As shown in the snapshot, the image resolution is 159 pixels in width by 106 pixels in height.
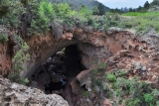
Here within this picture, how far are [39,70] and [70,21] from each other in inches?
234

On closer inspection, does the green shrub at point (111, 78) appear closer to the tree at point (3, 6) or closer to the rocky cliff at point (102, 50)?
the rocky cliff at point (102, 50)

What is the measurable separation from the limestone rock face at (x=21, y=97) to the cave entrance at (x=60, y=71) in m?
14.3

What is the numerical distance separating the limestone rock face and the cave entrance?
14.3 meters

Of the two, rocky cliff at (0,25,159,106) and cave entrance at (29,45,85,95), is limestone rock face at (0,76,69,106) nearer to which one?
rocky cliff at (0,25,159,106)

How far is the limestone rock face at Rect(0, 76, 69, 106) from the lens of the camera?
24.1 feet

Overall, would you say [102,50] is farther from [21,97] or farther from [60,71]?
[21,97]

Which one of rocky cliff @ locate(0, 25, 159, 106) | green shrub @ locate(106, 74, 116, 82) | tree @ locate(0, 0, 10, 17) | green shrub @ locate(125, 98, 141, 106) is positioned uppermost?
tree @ locate(0, 0, 10, 17)

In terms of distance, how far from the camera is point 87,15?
20938mm

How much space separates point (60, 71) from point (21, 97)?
17817 millimetres

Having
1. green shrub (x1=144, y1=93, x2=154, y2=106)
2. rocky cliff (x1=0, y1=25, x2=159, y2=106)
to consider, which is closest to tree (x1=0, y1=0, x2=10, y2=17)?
rocky cliff (x1=0, y1=25, x2=159, y2=106)

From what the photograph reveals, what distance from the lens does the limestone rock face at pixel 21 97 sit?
7336 millimetres

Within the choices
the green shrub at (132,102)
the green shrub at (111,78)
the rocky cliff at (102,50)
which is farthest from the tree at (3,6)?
the green shrub at (111,78)

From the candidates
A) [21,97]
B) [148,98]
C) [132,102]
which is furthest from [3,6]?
[148,98]

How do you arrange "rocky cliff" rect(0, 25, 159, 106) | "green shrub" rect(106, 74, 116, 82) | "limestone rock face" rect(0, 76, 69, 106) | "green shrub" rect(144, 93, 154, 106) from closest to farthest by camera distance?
"limestone rock face" rect(0, 76, 69, 106), "green shrub" rect(144, 93, 154, 106), "rocky cliff" rect(0, 25, 159, 106), "green shrub" rect(106, 74, 116, 82)
